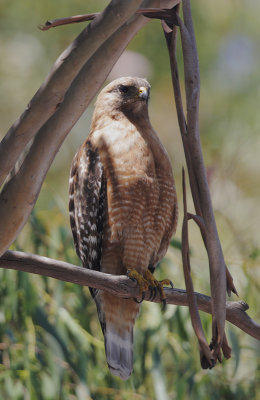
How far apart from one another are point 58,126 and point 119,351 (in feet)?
6.19

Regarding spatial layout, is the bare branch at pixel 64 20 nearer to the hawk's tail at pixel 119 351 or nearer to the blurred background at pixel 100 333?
the blurred background at pixel 100 333

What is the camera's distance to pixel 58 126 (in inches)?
53.8

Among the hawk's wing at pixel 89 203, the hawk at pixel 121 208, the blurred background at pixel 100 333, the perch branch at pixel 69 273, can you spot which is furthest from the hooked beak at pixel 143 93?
the perch branch at pixel 69 273

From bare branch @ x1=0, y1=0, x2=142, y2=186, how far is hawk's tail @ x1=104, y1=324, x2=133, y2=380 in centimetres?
182

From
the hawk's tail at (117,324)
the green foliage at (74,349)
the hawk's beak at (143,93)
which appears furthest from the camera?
the green foliage at (74,349)

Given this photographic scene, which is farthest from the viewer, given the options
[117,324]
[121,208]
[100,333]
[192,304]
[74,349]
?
[100,333]

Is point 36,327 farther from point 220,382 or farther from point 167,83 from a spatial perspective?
point 167,83

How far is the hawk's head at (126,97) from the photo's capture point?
321 centimetres

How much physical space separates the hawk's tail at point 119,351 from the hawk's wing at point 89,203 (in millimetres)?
364

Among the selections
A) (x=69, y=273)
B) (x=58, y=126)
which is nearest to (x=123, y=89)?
(x=69, y=273)

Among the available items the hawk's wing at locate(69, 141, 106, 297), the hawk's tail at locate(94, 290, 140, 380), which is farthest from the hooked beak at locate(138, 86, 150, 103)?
the hawk's tail at locate(94, 290, 140, 380)

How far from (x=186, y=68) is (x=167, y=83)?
6644 millimetres

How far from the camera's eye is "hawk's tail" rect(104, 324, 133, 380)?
2.95 m

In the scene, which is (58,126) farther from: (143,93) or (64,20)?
(143,93)
